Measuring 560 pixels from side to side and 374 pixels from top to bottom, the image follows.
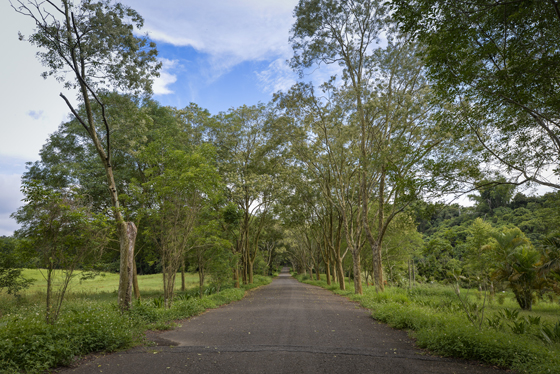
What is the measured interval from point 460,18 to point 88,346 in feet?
30.1

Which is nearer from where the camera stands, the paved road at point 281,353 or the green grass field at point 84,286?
the paved road at point 281,353

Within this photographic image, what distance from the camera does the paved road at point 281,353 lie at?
15.9ft

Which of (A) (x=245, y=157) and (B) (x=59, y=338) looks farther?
(A) (x=245, y=157)

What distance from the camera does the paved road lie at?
485 centimetres

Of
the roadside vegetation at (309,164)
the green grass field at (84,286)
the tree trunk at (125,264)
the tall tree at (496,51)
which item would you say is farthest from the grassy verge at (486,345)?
the green grass field at (84,286)

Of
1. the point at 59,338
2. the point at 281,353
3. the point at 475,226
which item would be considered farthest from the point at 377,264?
the point at 475,226

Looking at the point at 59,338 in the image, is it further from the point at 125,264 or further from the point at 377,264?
the point at 377,264

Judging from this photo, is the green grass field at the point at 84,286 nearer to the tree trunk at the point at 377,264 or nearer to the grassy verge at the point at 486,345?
the grassy verge at the point at 486,345

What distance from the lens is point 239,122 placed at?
20.6 meters

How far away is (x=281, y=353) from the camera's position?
5688 mm

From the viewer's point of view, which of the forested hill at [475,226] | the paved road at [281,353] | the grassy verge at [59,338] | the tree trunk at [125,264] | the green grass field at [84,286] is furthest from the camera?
the green grass field at [84,286]

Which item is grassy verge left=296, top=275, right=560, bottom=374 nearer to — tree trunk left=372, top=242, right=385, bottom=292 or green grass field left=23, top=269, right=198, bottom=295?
tree trunk left=372, top=242, right=385, bottom=292

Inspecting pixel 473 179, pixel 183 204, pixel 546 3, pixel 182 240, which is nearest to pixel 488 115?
pixel 473 179

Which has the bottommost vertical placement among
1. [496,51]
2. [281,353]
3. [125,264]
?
[281,353]
